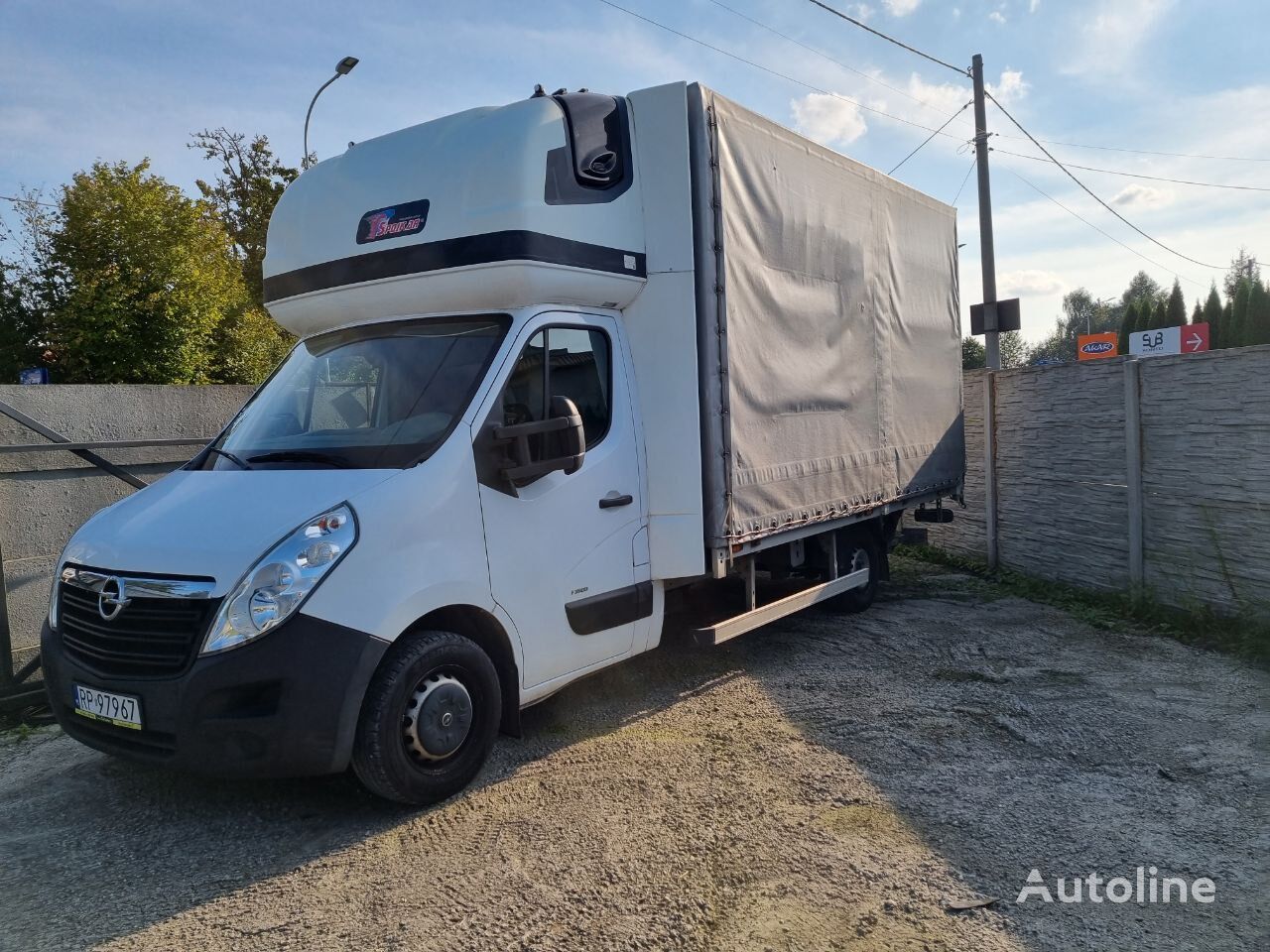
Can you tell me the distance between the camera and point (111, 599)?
150 inches

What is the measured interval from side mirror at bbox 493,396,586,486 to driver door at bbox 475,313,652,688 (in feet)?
0.18

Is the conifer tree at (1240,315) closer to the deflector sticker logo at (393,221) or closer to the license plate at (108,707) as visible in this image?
the deflector sticker logo at (393,221)

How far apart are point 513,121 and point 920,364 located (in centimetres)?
473

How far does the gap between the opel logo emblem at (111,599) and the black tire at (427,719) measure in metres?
1.08

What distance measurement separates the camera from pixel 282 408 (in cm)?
478

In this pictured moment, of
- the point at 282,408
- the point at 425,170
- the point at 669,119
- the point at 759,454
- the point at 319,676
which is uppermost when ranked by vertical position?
the point at 669,119

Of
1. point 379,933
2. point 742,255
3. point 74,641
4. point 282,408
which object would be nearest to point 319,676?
point 379,933

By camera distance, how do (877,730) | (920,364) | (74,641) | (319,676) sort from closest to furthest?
(319,676) < (74,641) < (877,730) < (920,364)

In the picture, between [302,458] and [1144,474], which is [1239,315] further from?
[302,458]

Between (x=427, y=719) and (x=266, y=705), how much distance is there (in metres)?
0.68

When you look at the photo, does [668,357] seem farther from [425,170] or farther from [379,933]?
[379,933]

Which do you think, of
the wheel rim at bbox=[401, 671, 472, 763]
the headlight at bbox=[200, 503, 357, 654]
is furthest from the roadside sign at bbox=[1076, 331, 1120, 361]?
the headlight at bbox=[200, 503, 357, 654]

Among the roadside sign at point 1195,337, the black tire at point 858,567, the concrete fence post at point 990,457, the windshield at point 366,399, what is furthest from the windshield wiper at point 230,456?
the roadside sign at point 1195,337

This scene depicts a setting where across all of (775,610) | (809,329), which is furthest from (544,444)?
(809,329)
